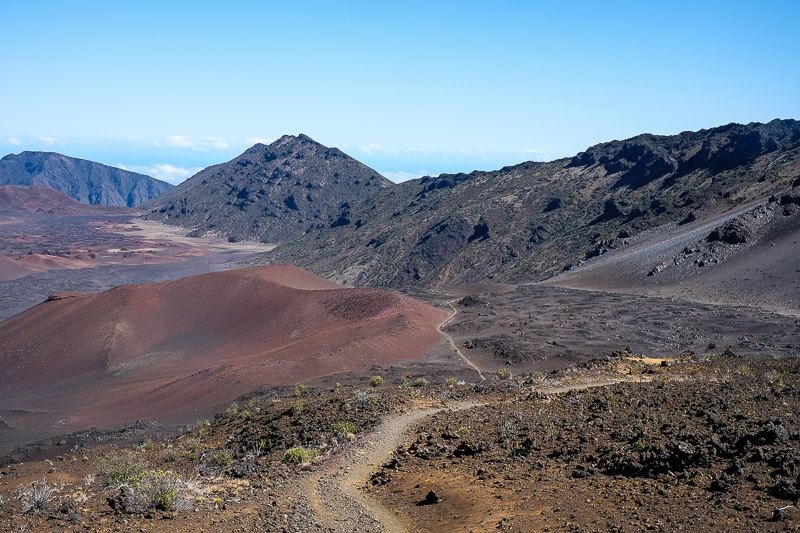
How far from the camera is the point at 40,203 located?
149875 millimetres

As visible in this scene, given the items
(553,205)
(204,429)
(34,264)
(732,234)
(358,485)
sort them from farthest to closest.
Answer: (34,264) < (553,205) < (732,234) < (204,429) < (358,485)

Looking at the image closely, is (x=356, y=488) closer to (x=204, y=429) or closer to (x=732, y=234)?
(x=204, y=429)

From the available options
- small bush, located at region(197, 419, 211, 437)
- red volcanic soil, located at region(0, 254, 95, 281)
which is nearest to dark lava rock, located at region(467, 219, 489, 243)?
red volcanic soil, located at region(0, 254, 95, 281)

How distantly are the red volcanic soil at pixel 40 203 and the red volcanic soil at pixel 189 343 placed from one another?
11659 centimetres

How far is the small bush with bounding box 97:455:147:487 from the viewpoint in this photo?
396 inches

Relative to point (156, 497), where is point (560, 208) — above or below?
above

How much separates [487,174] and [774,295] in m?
58.6

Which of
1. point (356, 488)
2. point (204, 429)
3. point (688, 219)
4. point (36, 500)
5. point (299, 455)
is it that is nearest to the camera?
point (36, 500)

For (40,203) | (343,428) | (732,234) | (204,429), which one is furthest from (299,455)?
(40,203)

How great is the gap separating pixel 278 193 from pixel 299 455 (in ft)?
388

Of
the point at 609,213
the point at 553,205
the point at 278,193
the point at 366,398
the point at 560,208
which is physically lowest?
the point at 366,398

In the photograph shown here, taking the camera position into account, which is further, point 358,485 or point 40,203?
point 40,203

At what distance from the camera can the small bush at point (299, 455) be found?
37.1 ft

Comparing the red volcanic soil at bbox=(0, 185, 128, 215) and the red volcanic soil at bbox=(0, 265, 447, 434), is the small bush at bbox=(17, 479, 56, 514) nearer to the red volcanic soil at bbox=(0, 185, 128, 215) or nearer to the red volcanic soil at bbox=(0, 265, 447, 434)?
the red volcanic soil at bbox=(0, 265, 447, 434)
